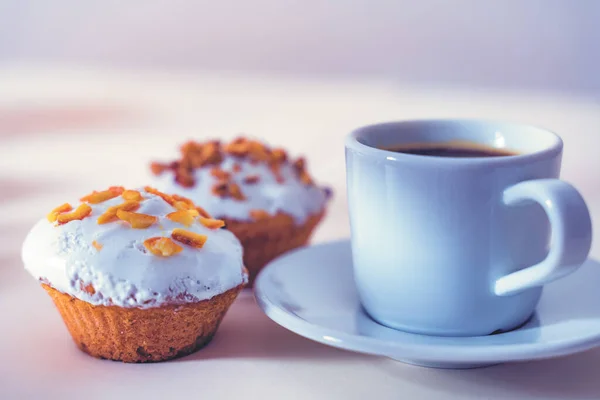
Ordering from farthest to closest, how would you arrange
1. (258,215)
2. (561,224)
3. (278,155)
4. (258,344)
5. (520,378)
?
(278,155), (258,215), (258,344), (520,378), (561,224)

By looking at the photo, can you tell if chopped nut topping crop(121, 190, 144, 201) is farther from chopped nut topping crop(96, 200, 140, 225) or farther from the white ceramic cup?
the white ceramic cup

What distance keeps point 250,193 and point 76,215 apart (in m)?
0.35

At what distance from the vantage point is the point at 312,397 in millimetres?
962

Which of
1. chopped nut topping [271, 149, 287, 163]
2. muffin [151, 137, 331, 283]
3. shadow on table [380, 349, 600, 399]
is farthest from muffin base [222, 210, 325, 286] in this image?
shadow on table [380, 349, 600, 399]

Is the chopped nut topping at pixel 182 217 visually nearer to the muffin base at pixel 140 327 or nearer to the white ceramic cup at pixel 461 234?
the muffin base at pixel 140 327

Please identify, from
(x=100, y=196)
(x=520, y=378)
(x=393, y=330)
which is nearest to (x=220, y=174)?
(x=100, y=196)

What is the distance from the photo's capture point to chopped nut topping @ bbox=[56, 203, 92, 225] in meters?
1.02

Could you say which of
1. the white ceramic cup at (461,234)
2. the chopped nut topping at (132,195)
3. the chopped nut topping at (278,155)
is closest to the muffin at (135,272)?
the chopped nut topping at (132,195)

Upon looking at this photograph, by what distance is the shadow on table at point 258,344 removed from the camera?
3.51ft

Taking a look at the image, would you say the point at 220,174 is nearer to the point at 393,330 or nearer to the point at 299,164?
the point at 299,164

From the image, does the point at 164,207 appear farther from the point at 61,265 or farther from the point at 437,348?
the point at 437,348

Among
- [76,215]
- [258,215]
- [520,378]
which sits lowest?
[520,378]

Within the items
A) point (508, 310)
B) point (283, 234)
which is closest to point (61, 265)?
point (283, 234)

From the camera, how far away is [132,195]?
106 centimetres
